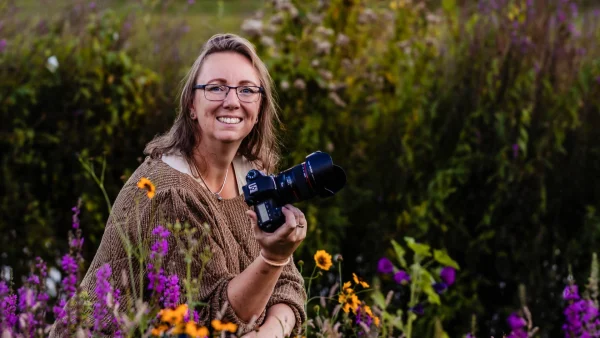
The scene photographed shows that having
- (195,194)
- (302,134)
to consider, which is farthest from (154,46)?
(195,194)

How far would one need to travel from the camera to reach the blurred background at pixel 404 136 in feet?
12.9

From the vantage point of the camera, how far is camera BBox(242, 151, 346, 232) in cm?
224

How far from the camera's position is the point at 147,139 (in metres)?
4.34

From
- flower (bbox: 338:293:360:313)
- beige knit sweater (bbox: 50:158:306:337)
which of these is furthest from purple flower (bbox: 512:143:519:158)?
flower (bbox: 338:293:360:313)

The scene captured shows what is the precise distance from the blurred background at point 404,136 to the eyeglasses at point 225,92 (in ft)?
3.81

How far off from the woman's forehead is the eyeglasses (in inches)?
0.8

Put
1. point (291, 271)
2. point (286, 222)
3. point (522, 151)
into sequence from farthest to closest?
point (522, 151) < point (291, 271) < point (286, 222)

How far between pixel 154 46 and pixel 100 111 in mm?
772

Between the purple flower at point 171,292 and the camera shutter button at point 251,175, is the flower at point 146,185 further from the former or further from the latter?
the camera shutter button at point 251,175

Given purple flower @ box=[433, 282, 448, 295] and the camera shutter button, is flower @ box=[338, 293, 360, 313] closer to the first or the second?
the camera shutter button

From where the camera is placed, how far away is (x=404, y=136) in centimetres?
414

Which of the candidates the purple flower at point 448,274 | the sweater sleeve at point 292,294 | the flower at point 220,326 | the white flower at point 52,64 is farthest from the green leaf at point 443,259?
the white flower at point 52,64

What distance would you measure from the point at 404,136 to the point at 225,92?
1.73 m

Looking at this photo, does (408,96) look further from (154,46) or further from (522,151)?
(154,46)
